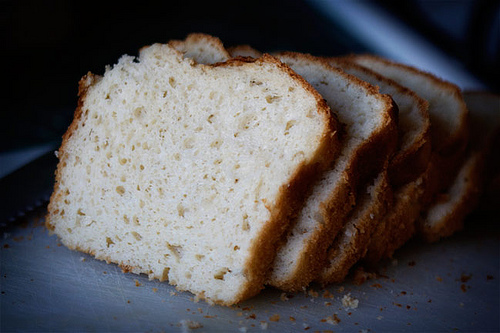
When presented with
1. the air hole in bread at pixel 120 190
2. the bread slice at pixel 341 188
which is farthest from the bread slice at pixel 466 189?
the air hole in bread at pixel 120 190

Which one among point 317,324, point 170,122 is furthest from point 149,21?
point 317,324

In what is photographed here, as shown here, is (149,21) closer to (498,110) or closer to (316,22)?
(316,22)

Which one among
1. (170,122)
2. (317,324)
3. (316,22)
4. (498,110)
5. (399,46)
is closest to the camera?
(317,324)

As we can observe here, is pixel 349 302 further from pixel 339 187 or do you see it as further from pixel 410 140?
pixel 410 140

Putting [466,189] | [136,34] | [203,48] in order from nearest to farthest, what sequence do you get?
[203,48] → [466,189] → [136,34]

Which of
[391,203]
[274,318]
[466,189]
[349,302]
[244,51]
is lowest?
[274,318]

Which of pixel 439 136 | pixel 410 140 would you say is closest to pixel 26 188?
pixel 410 140

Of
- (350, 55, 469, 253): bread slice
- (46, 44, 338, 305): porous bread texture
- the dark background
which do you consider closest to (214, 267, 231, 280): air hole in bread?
(46, 44, 338, 305): porous bread texture
